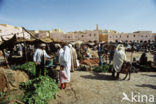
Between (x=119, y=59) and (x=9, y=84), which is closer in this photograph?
(x=9, y=84)

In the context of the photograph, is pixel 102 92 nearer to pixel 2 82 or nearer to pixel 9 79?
pixel 9 79

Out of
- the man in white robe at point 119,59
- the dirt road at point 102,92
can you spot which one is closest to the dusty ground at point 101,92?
the dirt road at point 102,92

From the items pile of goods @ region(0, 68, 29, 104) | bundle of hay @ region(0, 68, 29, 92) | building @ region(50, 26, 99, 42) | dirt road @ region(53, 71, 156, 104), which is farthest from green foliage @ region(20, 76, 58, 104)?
building @ region(50, 26, 99, 42)

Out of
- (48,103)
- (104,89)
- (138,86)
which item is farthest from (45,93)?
(138,86)

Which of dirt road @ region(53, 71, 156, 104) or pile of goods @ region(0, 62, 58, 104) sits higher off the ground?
pile of goods @ region(0, 62, 58, 104)

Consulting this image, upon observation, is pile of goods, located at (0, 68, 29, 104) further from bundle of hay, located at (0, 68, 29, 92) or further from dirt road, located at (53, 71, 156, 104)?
dirt road, located at (53, 71, 156, 104)

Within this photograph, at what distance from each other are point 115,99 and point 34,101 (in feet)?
9.05

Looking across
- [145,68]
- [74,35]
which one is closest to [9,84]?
[145,68]

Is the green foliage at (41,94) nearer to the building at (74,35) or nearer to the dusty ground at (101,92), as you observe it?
the dusty ground at (101,92)

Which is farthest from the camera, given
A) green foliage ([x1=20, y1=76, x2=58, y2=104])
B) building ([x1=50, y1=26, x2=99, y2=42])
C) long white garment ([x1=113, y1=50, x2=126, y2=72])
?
building ([x1=50, y1=26, x2=99, y2=42])

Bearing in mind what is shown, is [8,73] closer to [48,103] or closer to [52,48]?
[48,103]

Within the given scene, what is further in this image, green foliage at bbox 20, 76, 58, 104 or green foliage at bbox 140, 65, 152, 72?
green foliage at bbox 140, 65, 152, 72

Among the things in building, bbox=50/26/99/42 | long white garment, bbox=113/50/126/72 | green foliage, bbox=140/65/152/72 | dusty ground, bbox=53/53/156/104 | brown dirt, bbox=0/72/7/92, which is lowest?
dusty ground, bbox=53/53/156/104

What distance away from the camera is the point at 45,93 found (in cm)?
322
